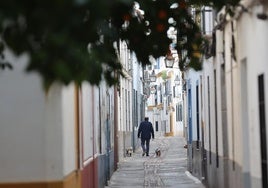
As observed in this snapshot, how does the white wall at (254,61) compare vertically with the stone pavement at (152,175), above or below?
above

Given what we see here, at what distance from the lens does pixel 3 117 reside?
979cm

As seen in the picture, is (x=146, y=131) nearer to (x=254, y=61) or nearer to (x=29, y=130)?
(x=254, y=61)

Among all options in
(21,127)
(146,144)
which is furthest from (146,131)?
(21,127)

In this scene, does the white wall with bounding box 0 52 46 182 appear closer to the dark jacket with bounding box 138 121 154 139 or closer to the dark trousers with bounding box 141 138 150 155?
the dark jacket with bounding box 138 121 154 139

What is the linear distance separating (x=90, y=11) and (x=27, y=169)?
231 inches

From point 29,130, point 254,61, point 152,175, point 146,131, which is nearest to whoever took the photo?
point 29,130

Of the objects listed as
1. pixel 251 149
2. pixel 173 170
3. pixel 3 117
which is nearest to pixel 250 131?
pixel 251 149

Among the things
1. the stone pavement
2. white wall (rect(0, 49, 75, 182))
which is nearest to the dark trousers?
the stone pavement

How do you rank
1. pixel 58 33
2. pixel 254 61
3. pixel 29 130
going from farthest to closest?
pixel 254 61, pixel 29 130, pixel 58 33

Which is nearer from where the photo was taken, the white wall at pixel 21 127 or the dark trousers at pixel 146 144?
the white wall at pixel 21 127

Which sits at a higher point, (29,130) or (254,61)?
(254,61)

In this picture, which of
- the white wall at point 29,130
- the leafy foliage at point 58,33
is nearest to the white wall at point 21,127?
the white wall at point 29,130

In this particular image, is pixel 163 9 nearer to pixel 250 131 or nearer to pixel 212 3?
pixel 212 3

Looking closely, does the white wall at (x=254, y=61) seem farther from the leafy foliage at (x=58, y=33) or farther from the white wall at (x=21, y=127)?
the leafy foliage at (x=58, y=33)
